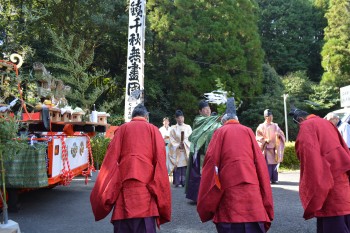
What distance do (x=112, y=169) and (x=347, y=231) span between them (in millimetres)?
2238

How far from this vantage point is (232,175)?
3424mm

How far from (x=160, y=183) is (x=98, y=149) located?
27.9ft

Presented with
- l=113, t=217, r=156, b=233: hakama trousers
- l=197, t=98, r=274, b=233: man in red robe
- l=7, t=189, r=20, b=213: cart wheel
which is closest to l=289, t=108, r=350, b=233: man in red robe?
l=197, t=98, r=274, b=233: man in red robe

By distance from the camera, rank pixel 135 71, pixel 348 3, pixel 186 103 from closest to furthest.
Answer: pixel 135 71, pixel 186 103, pixel 348 3

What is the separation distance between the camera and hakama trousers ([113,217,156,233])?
357 centimetres

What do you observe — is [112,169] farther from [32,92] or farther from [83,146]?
[83,146]

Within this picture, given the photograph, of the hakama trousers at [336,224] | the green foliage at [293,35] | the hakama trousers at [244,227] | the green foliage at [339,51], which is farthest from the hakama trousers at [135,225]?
the green foliage at [293,35]

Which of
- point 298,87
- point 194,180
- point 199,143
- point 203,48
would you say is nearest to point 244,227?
point 199,143

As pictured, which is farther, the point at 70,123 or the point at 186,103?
the point at 186,103

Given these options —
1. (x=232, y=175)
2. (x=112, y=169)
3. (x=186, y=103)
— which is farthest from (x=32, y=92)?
(x=186, y=103)

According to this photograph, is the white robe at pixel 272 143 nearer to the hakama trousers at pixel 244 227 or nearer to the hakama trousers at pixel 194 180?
the hakama trousers at pixel 194 180

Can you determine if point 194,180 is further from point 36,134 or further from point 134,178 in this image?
point 134,178

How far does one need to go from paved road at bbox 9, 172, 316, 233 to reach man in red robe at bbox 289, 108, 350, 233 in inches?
64.7

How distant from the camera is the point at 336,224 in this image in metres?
3.73
